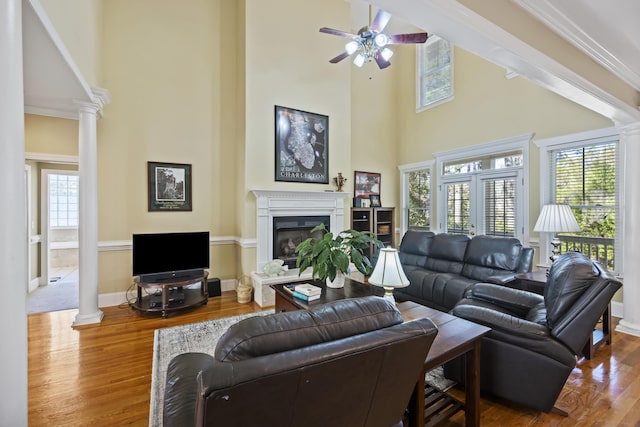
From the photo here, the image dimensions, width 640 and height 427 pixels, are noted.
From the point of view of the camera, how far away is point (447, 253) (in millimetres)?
4133

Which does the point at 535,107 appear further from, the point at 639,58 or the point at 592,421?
the point at 592,421

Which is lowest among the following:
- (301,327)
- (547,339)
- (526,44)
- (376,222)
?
(547,339)

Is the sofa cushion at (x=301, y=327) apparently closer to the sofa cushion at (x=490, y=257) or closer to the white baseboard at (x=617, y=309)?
the sofa cushion at (x=490, y=257)

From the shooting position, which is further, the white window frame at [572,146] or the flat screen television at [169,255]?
the flat screen television at [169,255]

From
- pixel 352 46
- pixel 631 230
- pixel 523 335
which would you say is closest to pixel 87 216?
pixel 352 46

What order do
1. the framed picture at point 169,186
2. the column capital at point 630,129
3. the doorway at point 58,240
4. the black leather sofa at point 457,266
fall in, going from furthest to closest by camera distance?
the doorway at point 58,240 < the framed picture at point 169,186 < the black leather sofa at point 457,266 < the column capital at point 630,129

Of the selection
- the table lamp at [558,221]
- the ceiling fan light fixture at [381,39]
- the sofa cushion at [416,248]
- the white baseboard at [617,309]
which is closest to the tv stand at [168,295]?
the sofa cushion at [416,248]

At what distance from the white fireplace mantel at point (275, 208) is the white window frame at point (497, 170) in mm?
2273

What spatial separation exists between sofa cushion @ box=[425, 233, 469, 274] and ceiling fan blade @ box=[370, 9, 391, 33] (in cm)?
294

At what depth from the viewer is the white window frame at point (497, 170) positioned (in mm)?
4578

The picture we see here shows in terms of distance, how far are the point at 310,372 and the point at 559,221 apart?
3811 millimetres

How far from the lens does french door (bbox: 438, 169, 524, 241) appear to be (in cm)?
477

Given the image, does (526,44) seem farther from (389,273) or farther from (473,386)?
(473,386)

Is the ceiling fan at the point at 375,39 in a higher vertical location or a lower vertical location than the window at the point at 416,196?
higher
